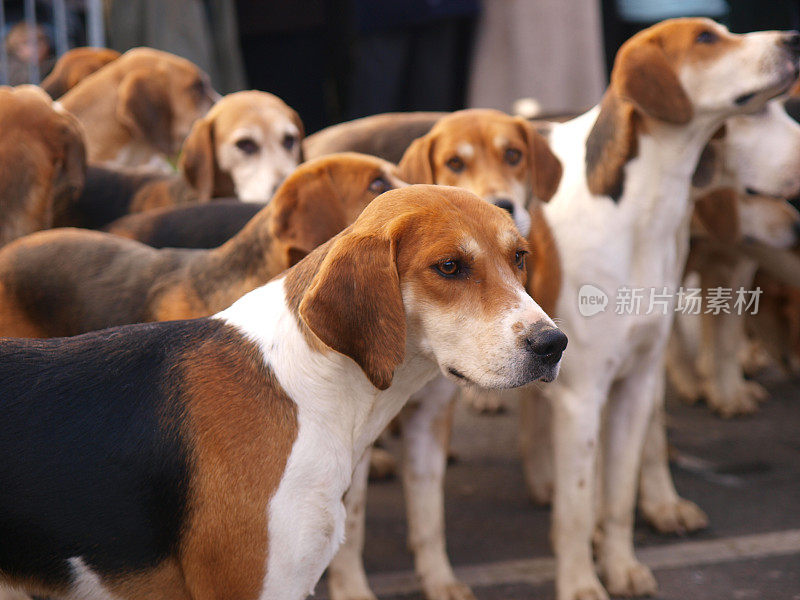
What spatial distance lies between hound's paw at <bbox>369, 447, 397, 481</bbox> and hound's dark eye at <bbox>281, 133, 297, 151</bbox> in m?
1.69

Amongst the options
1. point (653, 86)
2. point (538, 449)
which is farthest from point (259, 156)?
point (653, 86)

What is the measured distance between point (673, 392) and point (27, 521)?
16.3ft

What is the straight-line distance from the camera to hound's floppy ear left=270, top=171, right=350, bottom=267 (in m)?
3.34

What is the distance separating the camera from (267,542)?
2402 millimetres

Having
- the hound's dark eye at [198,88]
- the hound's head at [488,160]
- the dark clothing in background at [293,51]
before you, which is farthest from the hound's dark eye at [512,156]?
the dark clothing in background at [293,51]

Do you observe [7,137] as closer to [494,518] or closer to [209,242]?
[209,242]

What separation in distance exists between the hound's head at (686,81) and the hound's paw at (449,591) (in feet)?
5.34

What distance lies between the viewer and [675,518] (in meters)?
4.38

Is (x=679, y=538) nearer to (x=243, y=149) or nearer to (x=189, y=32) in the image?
(x=243, y=149)

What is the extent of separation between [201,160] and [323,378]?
2815mm

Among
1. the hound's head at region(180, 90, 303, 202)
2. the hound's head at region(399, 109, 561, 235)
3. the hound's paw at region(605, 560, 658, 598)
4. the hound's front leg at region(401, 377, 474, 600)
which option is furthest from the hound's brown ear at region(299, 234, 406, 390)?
the hound's head at region(180, 90, 303, 202)

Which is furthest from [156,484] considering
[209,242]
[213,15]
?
[213,15]

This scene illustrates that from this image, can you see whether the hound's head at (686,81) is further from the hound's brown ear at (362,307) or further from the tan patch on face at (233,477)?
the tan patch on face at (233,477)

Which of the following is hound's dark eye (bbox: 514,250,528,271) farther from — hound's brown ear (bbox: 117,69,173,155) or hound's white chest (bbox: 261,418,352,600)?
hound's brown ear (bbox: 117,69,173,155)
